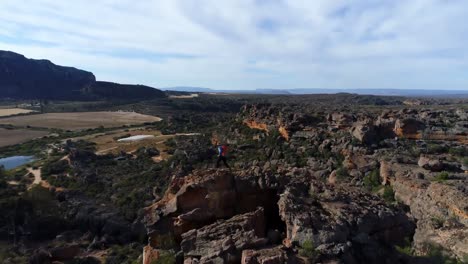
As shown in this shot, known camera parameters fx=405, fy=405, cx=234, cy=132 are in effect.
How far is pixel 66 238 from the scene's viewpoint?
29688 millimetres

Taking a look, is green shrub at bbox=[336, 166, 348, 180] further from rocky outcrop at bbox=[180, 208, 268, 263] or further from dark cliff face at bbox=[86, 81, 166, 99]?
dark cliff face at bbox=[86, 81, 166, 99]

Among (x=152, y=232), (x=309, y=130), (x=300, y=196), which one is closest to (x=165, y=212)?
(x=152, y=232)

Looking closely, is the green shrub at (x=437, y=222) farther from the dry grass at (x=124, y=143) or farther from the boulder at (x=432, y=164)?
the dry grass at (x=124, y=143)

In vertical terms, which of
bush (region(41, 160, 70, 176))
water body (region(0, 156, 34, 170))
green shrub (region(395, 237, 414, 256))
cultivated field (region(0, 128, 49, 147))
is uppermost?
green shrub (region(395, 237, 414, 256))

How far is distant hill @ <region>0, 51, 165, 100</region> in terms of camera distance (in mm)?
182125

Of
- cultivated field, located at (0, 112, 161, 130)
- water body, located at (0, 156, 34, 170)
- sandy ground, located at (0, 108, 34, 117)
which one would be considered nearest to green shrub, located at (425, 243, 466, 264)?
water body, located at (0, 156, 34, 170)

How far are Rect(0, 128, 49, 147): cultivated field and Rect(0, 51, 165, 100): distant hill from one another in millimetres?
84794

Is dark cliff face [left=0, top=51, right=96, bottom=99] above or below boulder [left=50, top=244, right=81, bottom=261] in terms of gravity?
above

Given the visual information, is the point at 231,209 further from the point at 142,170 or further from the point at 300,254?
the point at 142,170

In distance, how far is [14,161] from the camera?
63.6 m

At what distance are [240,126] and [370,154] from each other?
24.1 m

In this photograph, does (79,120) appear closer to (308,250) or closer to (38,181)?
(38,181)

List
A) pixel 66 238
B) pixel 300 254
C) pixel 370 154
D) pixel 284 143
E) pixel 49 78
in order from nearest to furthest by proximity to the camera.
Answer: pixel 300 254 < pixel 66 238 < pixel 370 154 < pixel 284 143 < pixel 49 78

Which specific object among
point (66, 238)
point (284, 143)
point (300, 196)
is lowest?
point (66, 238)
